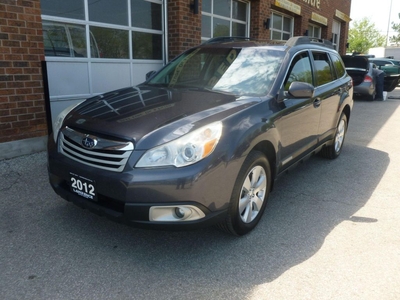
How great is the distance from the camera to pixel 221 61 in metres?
4.02

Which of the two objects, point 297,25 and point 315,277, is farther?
point 297,25

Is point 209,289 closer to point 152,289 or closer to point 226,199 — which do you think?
point 152,289

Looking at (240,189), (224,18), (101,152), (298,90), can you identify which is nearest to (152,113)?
(101,152)

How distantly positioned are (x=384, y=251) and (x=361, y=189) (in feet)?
5.05

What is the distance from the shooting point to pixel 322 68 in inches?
188

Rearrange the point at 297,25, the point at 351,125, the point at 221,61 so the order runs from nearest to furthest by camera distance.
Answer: the point at 221,61, the point at 351,125, the point at 297,25

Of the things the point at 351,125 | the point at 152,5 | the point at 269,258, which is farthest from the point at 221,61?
the point at 351,125

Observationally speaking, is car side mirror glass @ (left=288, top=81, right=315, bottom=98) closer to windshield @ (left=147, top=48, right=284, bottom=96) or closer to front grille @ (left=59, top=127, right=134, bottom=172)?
windshield @ (left=147, top=48, right=284, bottom=96)

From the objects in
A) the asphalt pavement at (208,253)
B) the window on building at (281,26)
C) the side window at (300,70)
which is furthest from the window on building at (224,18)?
the asphalt pavement at (208,253)

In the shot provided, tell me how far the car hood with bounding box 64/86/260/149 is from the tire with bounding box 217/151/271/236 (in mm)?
482

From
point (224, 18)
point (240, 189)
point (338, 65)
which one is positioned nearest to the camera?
point (240, 189)

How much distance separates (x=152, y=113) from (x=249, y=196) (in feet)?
3.54

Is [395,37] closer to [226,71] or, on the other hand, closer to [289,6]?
[289,6]

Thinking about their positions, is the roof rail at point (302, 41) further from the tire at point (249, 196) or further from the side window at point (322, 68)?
the tire at point (249, 196)
